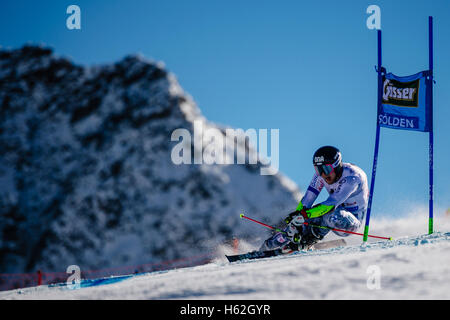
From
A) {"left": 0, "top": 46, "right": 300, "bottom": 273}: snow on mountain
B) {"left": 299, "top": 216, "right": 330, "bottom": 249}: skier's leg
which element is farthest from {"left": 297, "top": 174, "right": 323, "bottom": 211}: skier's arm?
{"left": 0, "top": 46, "right": 300, "bottom": 273}: snow on mountain

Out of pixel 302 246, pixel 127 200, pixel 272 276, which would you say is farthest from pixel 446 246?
pixel 127 200

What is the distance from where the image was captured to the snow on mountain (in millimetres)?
123688

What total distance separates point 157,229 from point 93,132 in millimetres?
41569

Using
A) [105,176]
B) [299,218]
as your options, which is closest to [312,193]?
[299,218]

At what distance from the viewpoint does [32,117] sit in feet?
495

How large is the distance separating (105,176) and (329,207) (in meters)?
146

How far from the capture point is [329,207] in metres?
7.36

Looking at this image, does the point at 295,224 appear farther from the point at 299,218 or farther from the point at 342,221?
the point at 342,221

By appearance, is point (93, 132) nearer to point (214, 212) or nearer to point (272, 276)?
point (214, 212)

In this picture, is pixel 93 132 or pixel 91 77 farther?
pixel 91 77

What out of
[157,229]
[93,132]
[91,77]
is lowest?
[157,229]

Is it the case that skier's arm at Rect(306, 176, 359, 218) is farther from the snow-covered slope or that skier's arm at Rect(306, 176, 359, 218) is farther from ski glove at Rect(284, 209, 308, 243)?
the snow-covered slope

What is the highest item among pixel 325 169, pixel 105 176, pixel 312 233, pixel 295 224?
pixel 105 176
